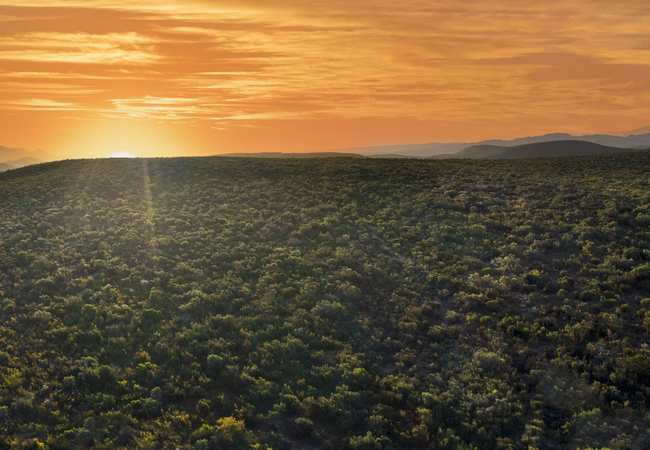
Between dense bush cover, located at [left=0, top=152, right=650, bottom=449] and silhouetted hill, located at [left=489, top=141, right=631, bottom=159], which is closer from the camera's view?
dense bush cover, located at [left=0, top=152, right=650, bottom=449]

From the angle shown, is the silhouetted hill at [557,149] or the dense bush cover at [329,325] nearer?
the dense bush cover at [329,325]

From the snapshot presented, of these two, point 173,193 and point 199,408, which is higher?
point 173,193

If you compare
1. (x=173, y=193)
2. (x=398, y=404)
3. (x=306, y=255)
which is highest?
(x=173, y=193)

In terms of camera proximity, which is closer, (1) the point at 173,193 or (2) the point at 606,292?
(2) the point at 606,292

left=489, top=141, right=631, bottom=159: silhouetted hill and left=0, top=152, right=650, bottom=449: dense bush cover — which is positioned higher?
left=489, top=141, right=631, bottom=159: silhouetted hill

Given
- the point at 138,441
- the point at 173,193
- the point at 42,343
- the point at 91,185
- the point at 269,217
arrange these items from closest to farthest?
the point at 138,441
the point at 42,343
the point at 269,217
the point at 173,193
the point at 91,185

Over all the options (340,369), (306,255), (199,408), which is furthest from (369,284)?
(199,408)

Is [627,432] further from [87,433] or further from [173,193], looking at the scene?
[173,193]

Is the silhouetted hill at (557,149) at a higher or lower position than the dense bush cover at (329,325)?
higher
